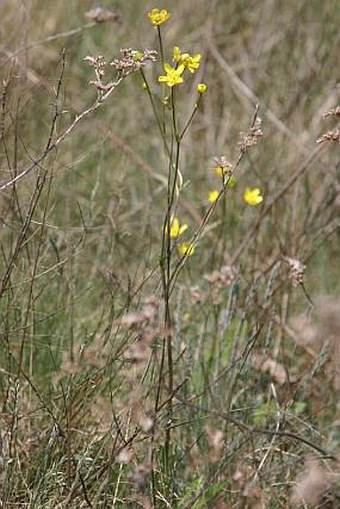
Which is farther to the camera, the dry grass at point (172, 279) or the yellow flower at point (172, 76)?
the dry grass at point (172, 279)

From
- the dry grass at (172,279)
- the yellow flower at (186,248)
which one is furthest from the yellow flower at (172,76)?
the yellow flower at (186,248)

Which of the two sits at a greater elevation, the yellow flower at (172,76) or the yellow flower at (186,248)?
the yellow flower at (172,76)

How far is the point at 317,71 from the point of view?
4.53 metres

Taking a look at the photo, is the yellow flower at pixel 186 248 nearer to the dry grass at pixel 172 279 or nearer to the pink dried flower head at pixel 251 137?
the dry grass at pixel 172 279

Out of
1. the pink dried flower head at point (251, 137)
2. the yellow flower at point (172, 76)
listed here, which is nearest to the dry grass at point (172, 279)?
the pink dried flower head at point (251, 137)

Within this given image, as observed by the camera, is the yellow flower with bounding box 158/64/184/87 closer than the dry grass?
Yes

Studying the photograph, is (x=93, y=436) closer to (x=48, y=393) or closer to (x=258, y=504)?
(x=48, y=393)

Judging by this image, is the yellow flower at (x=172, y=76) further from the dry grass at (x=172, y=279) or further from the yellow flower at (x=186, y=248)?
the yellow flower at (x=186, y=248)

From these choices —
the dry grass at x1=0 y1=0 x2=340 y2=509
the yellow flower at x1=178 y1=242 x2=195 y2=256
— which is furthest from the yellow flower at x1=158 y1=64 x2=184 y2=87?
the yellow flower at x1=178 y1=242 x2=195 y2=256

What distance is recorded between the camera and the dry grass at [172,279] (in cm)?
223

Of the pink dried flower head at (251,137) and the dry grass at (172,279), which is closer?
the pink dried flower head at (251,137)

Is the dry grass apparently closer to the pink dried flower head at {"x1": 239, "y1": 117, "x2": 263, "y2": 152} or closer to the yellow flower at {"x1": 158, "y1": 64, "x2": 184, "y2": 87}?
the pink dried flower head at {"x1": 239, "y1": 117, "x2": 263, "y2": 152}

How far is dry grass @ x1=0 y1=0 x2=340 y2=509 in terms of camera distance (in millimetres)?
2232

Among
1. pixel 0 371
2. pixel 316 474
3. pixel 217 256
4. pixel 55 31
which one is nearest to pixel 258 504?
pixel 316 474
